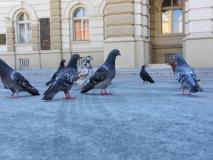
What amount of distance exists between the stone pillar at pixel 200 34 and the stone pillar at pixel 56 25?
919cm

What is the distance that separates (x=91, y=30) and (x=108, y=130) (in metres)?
18.7

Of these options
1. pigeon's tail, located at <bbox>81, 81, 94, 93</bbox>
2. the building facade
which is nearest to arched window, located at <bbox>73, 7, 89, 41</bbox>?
the building facade

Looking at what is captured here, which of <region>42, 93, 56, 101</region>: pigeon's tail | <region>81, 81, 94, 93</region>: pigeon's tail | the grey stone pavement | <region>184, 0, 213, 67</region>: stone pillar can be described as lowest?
the grey stone pavement

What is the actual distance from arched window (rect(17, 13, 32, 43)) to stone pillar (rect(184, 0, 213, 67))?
460 inches

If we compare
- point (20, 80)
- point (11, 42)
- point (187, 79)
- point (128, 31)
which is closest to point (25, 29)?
point (11, 42)

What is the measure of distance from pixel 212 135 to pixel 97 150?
4.42ft

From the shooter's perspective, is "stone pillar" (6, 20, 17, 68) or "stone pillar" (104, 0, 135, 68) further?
"stone pillar" (6, 20, 17, 68)

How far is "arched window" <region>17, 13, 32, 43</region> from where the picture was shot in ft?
79.7

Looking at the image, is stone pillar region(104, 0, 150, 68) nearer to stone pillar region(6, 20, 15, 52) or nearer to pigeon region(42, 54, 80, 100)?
stone pillar region(6, 20, 15, 52)

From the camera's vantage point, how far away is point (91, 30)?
2266cm

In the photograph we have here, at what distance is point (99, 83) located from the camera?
26.0 ft

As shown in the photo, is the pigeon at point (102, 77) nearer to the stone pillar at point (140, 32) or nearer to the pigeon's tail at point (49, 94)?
the pigeon's tail at point (49, 94)

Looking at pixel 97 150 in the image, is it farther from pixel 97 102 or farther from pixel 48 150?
pixel 97 102

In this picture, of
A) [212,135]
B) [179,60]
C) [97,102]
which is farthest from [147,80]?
[212,135]
